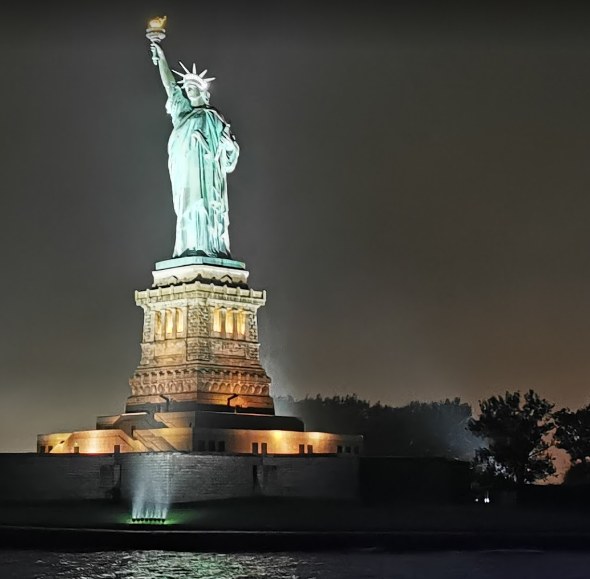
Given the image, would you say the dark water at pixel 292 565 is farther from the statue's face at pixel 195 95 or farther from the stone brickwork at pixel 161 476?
the statue's face at pixel 195 95

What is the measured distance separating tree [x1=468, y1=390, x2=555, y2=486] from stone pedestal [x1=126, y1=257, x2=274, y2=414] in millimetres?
9047

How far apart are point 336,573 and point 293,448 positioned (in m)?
20.9

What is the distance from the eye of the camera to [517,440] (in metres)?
49.8

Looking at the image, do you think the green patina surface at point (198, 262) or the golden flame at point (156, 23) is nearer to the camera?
the green patina surface at point (198, 262)

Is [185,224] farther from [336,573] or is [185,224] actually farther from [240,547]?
[336,573]

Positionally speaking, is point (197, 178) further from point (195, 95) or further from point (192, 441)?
point (192, 441)

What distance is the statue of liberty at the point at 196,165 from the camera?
5328 cm

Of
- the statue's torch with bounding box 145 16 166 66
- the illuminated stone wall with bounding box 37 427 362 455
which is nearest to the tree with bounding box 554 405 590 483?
the illuminated stone wall with bounding box 37 427 362 455

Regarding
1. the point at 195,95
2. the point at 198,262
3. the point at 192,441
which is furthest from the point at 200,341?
the point at 195,95

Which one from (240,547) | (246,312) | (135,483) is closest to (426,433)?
(246,312)

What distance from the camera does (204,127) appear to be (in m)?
53.7

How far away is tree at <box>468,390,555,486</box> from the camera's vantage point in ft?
163

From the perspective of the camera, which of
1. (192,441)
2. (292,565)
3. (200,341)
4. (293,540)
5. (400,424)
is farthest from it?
(400,424)

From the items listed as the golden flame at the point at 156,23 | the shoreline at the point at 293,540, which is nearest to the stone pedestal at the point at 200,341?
the golden flame at the point at 156,23
